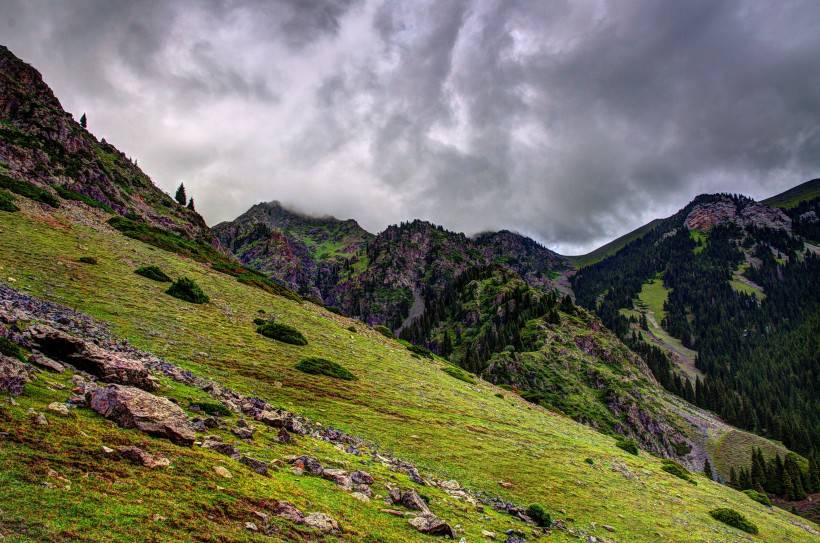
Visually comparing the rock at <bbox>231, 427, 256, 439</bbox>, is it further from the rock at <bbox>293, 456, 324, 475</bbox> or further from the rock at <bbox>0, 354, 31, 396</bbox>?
the rock at <bbox>0, 354, 31, 396</bbox>

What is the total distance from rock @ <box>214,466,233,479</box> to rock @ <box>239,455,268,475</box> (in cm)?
119

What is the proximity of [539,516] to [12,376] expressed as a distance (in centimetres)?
1857

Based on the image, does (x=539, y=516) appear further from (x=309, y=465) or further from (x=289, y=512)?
(x=289, y=512)

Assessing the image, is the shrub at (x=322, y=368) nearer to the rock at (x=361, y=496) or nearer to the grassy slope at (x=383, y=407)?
the grassy slope at (x=383, y=407)

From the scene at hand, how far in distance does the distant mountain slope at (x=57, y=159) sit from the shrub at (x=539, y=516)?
80.8m

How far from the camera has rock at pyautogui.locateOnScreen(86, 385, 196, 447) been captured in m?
10.7

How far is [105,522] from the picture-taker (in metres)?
6.78

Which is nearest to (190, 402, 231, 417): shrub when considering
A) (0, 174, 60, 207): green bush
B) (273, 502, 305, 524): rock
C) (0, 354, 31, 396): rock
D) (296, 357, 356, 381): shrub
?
(0, 354, 31, 396): rock

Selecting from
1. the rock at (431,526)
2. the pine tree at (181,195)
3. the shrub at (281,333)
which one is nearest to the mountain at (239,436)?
the rock at (431,526)

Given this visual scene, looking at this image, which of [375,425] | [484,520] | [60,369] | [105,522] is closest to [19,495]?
[105,522]

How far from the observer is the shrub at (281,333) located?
33.7 meters

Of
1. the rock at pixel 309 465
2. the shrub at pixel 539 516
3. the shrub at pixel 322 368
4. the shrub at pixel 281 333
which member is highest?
the shrub at pixel 281 333

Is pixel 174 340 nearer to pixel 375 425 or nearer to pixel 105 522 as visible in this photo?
pixel 375 425

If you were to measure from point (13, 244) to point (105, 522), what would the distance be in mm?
35269
